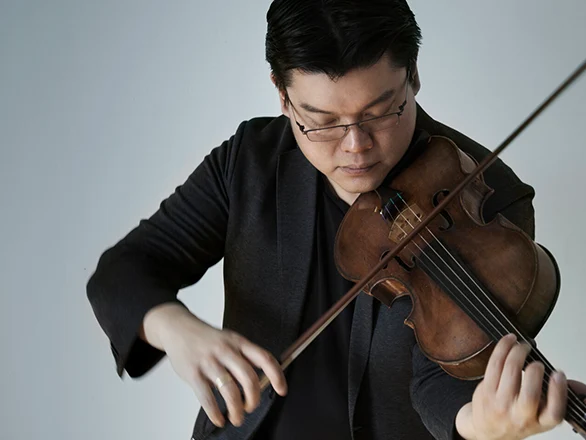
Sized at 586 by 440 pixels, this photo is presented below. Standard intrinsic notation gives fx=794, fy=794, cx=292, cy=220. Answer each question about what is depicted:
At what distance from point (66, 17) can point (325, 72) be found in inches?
39.0

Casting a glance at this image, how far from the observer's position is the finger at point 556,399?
2.43 ft

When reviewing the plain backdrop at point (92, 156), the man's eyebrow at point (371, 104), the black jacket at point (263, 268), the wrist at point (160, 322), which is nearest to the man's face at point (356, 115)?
the man's eyebrow at point (371, 104)

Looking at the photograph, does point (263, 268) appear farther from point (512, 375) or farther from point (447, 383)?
point (512, 375)

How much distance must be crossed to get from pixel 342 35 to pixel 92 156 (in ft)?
3.15

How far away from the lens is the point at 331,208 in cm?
106

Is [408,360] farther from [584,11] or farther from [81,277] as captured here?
[81,277]

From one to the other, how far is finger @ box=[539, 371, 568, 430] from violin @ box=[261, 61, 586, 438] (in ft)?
0.07

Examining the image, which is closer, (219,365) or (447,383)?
(219,365)

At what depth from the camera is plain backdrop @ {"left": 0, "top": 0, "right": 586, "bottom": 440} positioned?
1.65 m

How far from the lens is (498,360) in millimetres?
748

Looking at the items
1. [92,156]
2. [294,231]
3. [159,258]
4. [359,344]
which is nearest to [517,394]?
[359,344]

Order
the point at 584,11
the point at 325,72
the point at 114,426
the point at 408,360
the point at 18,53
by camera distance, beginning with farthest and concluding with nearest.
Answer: the point at 114,426, the point at 18,53, the point at 584,11, the point at 408,360, the point at 325,72

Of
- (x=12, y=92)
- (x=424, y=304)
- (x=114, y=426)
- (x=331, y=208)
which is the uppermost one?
(x=12, y=92)

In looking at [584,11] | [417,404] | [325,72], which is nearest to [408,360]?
[417,404]
